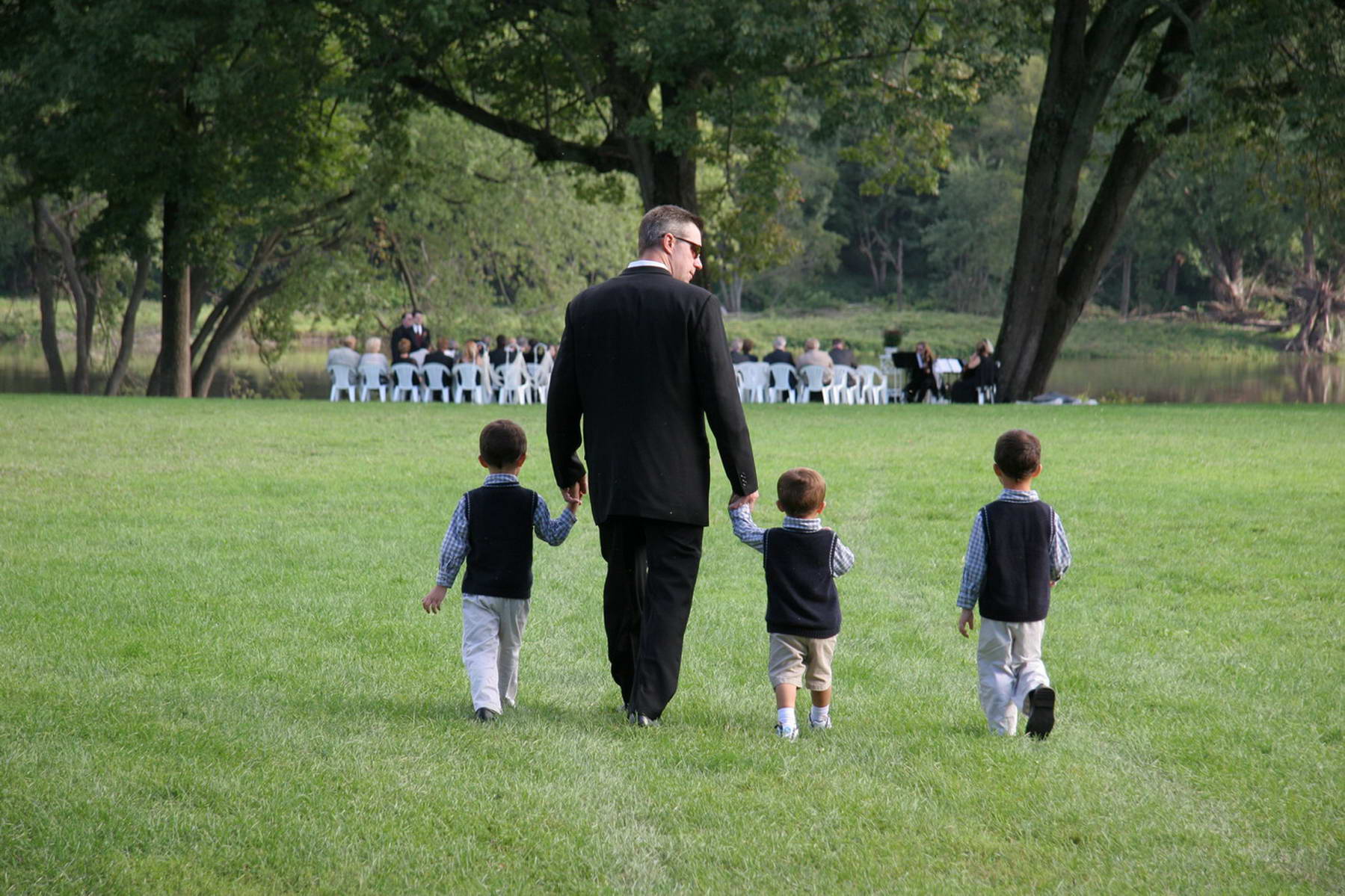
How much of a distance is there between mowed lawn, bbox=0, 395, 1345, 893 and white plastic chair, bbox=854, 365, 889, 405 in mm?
17006

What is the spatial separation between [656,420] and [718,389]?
253 mm

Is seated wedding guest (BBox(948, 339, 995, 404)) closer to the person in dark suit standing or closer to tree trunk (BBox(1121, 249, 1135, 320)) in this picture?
the person in dark suit standing

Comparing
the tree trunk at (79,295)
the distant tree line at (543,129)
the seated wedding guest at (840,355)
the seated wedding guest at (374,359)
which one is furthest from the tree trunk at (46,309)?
the seated wedding guest at (840,355)

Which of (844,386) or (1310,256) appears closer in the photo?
(844,386)

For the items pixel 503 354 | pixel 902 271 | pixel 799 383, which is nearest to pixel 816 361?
pixel 799 383

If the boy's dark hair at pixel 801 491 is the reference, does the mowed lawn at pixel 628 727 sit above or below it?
below

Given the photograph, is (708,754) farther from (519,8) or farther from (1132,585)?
(519,8)

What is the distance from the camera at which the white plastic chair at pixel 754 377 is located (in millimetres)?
26906

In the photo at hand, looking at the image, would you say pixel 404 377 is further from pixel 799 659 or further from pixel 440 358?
pixel 799 659

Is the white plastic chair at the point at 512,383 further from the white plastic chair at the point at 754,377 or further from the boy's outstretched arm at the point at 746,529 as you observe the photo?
the boy's outstretched arm at the point at 746,529

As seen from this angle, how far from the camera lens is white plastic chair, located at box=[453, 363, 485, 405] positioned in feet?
86.8

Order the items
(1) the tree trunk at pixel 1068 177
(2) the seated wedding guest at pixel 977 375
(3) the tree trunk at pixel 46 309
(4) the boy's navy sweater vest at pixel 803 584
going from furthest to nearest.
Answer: (3) the tree trunk at pixel 46 309, (2) the seated wedding guest at pixel 977 375, (1) the tree trunk at pixel 1068 177, (4) the boy's navy sweater vest at pixel 803 584

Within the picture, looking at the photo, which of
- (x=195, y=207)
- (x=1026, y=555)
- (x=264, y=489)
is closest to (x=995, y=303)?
(x=195, y=207)

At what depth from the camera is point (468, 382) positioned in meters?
26.5
